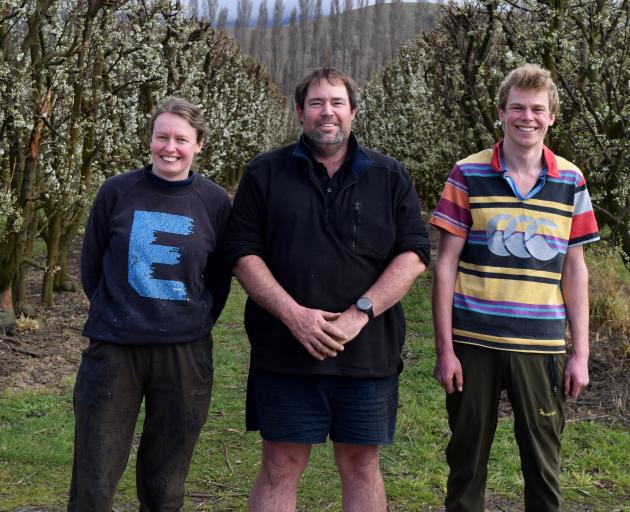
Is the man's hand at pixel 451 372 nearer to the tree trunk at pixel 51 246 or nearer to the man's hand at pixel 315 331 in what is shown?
the man's hand at pixel 315 331

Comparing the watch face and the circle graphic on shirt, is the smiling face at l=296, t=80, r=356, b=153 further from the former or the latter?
the circle graphic on shirt

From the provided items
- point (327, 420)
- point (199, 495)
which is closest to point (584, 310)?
point (327, 420)

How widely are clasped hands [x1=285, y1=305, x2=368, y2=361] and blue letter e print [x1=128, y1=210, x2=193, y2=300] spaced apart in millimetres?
508

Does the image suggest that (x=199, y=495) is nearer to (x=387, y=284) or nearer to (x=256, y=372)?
(x=256, y=372)

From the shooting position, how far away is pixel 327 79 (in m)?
3.30

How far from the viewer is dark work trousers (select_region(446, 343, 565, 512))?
131 inches

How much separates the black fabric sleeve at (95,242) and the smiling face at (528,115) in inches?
70.7

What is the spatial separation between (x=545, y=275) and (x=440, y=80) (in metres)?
9.92

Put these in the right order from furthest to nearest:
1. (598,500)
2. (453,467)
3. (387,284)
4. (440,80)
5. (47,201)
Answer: (440,80)
(47,201)
(598,500)
(453,467)
(387,284)

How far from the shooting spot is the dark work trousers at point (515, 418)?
3.33 meters

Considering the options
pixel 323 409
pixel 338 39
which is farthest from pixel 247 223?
pixel 338 39

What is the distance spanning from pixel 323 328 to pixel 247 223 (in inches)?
22.9

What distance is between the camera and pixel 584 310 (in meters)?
3.42

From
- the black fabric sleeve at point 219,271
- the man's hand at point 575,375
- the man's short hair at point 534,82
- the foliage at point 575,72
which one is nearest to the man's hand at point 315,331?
the black fabric sleeve at point 219,271
